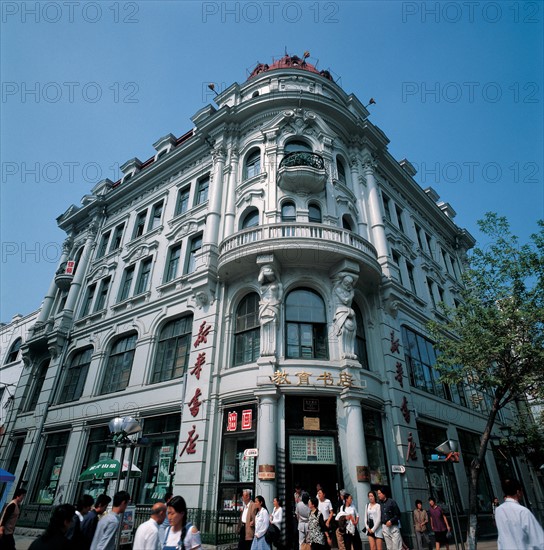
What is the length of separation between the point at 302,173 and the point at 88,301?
680 inches

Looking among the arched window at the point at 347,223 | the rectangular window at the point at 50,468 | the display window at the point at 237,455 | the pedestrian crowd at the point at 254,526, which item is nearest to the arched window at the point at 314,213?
the arched window at the point at 347,223

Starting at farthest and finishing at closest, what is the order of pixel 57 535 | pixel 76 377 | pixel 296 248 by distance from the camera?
1. pixel 76 377
2. pixel 296 248
3. pixel 57 535

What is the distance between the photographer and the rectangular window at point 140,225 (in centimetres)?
2568

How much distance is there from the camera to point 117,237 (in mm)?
27422

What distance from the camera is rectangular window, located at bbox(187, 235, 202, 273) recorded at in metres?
20.1

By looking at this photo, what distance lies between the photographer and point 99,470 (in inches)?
472

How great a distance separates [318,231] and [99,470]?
11.8m

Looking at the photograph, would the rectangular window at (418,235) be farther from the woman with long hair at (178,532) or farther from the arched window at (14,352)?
the arched window at (14,352)

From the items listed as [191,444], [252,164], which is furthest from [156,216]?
[191,444]

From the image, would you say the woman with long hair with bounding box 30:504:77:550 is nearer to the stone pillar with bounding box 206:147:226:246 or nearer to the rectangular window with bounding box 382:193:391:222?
the stone pillar with bounding box 206:147:226:246

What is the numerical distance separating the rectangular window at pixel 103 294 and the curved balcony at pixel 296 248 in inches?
445

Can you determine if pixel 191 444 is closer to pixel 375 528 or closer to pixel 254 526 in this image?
pixel 254 526

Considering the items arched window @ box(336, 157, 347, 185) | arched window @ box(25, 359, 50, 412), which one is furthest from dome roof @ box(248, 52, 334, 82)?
arched window @ box(25, 359, 50, 412)

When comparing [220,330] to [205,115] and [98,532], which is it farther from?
[205,115]
